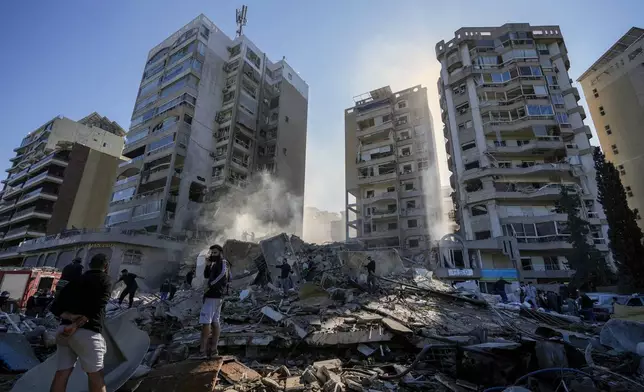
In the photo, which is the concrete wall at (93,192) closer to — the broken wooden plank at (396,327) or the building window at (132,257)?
the building window at (132,257)

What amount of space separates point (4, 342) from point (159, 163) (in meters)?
34.5

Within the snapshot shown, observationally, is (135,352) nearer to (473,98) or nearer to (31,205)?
(473,98)

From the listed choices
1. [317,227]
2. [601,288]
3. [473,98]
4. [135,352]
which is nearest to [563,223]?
[601,288]

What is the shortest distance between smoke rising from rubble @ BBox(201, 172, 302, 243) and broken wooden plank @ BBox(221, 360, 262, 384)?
89.3ft

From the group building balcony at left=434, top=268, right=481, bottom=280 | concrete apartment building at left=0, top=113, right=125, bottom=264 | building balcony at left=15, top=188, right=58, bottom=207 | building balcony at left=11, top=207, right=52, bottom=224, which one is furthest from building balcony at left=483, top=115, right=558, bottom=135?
building balcony at left=11, top=207, right=52, bottom=224

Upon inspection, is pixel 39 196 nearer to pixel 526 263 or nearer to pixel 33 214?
pixel 33 214

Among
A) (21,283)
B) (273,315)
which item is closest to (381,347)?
(273,315)

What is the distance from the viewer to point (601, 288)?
21000 millimetres

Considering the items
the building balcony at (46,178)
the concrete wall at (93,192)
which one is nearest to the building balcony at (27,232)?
the concrete wall at (93,192)

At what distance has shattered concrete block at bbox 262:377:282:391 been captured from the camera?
403cm

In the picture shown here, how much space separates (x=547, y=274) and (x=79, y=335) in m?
34.0

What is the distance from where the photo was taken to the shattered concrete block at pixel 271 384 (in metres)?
4.03

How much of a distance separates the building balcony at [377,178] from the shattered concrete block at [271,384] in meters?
38.2

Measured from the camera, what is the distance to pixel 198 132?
3791 cm
